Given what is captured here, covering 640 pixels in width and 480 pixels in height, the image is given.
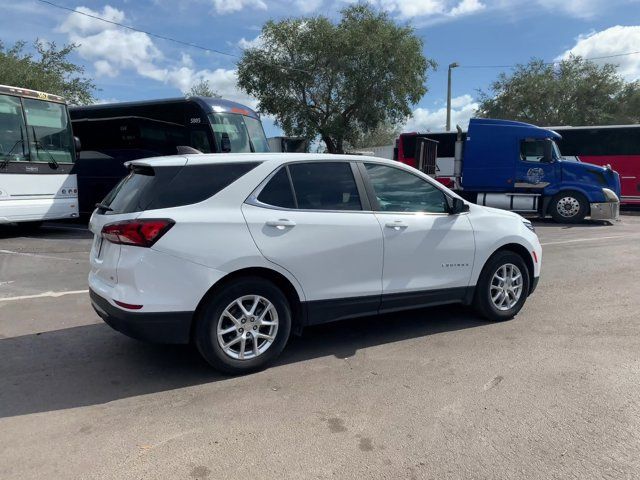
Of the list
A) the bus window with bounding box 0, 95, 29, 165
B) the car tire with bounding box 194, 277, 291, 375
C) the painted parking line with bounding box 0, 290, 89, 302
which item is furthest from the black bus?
the car tire with bounding box 194, 277, 291, 375

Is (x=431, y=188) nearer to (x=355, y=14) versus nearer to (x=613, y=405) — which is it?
(x=613, y=405)

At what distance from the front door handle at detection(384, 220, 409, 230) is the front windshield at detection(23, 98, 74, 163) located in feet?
31.9

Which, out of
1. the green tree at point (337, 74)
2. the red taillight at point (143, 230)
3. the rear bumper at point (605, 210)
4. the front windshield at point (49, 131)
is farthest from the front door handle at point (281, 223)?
the green tree at point (337, 74)

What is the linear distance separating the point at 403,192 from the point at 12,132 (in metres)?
9.70

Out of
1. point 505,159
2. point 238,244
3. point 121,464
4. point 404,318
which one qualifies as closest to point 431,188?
point 404,318

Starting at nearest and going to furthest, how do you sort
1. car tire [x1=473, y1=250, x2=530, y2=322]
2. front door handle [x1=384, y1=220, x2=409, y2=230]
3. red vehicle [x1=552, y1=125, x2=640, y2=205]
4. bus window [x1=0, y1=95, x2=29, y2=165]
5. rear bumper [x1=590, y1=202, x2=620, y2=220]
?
front door handle [x1=384, y1=220, x2=409, y2=230]
car tire [x1=473, y1=250, x2=530, y2=322]
bus window [x1=0, y1=95, x2=29, y2=165]
rear bumper [x1=590, y1=202, x2=620, y2=220]
red vehicle [x1=552, y1=125, x2=640, y2=205]

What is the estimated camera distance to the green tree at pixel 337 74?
86.5 feet

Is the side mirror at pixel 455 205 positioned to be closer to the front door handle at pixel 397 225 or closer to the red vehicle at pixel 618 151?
the front door handle at pixel 397 225

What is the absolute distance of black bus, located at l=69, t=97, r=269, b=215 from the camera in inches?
494

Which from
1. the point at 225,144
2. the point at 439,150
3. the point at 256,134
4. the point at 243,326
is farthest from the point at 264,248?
the point at 439,150

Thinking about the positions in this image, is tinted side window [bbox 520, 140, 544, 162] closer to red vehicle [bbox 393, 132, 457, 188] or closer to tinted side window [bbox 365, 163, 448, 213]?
red vehicle [bbox 393, 132, 457, 188]

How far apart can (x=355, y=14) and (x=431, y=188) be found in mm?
25010

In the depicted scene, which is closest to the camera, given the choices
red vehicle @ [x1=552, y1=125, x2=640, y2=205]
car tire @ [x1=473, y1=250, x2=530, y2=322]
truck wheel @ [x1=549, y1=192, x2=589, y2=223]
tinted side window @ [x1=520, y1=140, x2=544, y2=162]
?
car tire @ [x1=473, y1=250, x2=530, y2=322]

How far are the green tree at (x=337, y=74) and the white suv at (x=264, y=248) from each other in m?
23.2
